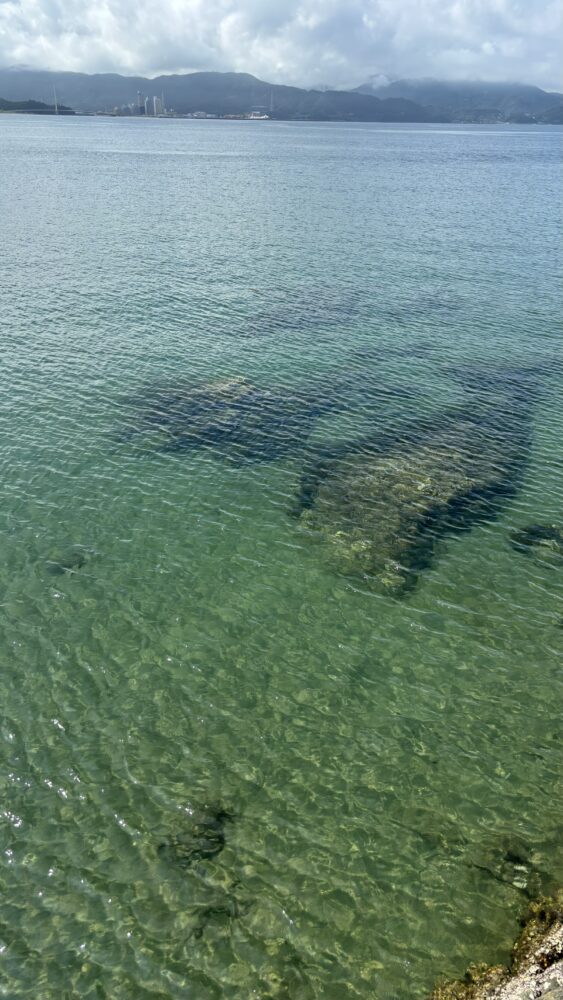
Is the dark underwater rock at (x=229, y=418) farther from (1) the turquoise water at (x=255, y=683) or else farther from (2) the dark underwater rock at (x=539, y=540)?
(2) the dark underwater rock at (x=539, y=540)

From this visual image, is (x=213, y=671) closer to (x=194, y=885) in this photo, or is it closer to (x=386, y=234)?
(x=194, y=885)

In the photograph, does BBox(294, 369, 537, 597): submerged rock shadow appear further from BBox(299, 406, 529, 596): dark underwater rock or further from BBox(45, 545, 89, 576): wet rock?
BBox(45, 545, 89, 576): wet rock

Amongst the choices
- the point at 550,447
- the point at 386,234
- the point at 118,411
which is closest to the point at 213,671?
the point at 118,411

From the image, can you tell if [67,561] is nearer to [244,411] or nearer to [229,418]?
[229,418]

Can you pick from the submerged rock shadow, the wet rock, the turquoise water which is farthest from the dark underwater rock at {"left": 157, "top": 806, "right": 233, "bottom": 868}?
the wet rock

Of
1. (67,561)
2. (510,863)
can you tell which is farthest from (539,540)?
(67,561)

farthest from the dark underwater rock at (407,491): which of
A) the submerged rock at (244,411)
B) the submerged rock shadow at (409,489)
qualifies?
the submerged rock at (244,411)
